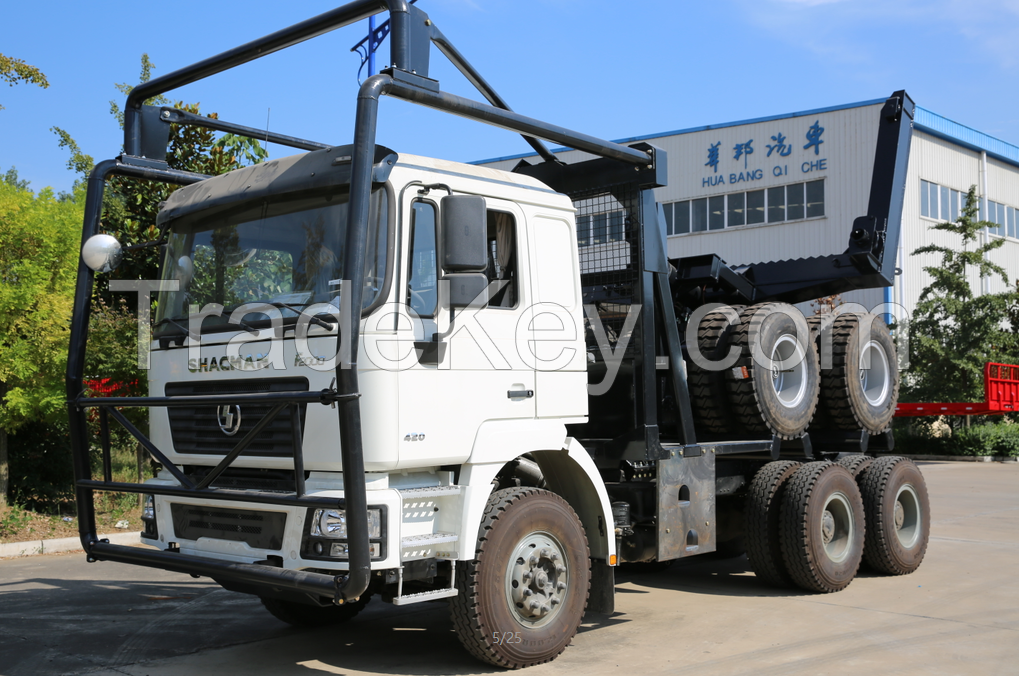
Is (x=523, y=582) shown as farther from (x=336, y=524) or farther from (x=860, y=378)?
(x=860, y=378)

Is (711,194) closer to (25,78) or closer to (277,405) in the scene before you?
(25,78)

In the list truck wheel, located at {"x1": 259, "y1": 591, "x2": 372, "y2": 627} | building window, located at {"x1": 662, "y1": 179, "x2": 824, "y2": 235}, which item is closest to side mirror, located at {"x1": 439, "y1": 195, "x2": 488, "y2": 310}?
truck wheel, located at {"x1": 259, "y1": 591, "x2": 372, "y2": 627}

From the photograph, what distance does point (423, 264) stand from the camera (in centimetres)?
500

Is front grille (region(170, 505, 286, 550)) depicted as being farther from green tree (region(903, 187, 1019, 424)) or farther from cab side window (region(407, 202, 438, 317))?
green tree (region(903, 187, 1019, 424))

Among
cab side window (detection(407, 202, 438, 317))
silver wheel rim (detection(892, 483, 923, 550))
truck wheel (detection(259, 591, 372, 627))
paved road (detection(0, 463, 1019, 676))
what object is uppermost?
cab side window (detection(407, 202, 438, 317))

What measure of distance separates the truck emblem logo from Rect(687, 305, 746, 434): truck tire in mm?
3576

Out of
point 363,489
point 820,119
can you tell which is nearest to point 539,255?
point 363,489

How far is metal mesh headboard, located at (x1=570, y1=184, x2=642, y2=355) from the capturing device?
264 inches

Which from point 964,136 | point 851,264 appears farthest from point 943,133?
point 851,264

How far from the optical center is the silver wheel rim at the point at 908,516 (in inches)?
336

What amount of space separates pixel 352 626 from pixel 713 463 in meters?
2.87

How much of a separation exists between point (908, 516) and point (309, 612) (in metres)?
5.49

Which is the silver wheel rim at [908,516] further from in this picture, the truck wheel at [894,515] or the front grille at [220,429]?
the front grille at [220,429]

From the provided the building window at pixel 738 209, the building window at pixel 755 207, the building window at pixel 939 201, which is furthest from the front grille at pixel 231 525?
the building window at pixel 939 201
